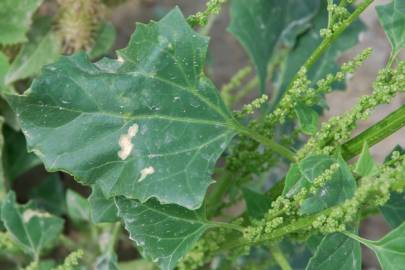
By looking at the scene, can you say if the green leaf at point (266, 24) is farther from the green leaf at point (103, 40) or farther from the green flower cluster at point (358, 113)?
the green flower cluster at point (358, 113)

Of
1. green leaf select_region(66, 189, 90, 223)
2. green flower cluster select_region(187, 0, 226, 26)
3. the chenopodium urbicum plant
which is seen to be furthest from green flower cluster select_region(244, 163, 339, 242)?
green leaf select_region(66, 189, 90, 223)

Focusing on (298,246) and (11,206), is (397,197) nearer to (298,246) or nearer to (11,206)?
(298,246)

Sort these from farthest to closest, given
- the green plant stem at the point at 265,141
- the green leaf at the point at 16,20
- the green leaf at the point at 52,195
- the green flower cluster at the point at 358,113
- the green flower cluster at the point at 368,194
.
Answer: the green leaf at the point at 52,195, the green leaf at the point at 16,20, the green plant stem at the point at 265,141, the green flower cluster at the point at 358,113, the green flower cluster at the point at 368,194

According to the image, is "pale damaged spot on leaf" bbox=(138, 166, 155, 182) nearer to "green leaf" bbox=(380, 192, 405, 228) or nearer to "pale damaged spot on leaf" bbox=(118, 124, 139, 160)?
"pale damaged spot on leaf" bbox=(118, 124, 139, 160)

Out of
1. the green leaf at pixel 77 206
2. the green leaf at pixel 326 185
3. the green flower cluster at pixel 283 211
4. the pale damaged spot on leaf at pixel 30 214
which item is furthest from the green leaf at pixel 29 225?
the green leaf at pixel 326 185

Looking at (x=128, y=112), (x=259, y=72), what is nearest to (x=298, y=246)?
(x=259, y=72)
